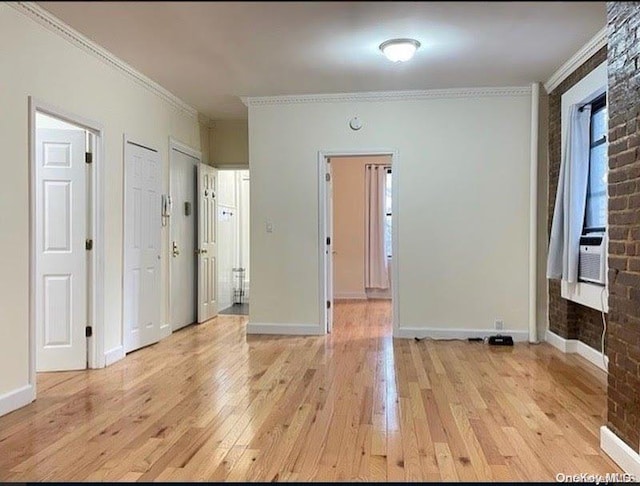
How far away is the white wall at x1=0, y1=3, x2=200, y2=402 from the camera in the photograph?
294 centimetres

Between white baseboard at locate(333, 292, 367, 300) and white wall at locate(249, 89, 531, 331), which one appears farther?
white baseboard at locate(333, 292, 367, 300)

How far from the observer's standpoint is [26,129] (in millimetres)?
3086

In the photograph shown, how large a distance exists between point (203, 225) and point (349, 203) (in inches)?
123

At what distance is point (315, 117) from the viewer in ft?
17.2

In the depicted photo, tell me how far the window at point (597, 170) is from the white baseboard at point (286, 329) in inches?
109

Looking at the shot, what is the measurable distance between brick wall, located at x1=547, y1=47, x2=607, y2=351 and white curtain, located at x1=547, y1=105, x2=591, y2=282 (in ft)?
1.18

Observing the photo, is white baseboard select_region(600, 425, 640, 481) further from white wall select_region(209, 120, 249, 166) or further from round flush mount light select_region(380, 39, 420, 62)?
white wall select_region(209, 120, 249, 166)

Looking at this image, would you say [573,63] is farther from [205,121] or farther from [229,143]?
[205,121]

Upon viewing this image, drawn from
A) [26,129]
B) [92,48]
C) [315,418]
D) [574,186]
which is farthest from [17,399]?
[574,186]

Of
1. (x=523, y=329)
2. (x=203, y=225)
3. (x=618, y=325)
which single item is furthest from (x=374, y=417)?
(x=203, y=225)

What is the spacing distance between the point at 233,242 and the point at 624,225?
5876mm

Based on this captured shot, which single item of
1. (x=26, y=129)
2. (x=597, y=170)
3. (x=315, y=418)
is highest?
(x=26, y=129)

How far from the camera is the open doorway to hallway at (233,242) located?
22.3 ft

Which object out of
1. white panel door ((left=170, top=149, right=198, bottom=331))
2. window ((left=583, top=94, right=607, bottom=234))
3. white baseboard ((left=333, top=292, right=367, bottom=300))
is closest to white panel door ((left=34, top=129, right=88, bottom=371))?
white panel door ((left=170, top=149, right=198, bottom=331))
